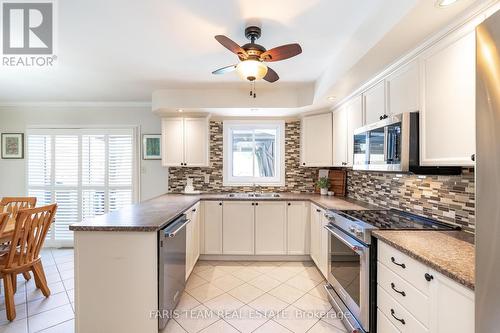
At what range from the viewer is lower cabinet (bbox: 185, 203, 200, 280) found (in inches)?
102

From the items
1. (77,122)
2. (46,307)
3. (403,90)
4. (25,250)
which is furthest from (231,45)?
(77,122)

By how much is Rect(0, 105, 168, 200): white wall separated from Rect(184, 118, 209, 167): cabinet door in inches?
26.4

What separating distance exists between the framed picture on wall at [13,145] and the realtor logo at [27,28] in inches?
92.8

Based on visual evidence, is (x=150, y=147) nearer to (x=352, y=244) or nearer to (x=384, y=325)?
(x=352, y=244)

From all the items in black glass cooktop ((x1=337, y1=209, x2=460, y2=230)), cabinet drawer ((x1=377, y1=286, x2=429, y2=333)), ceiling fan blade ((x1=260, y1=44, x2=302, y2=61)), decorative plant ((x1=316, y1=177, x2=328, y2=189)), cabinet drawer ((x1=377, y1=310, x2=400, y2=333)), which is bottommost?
cabinet drawer ((x1=377, y1=310, x2=400, y2=333))

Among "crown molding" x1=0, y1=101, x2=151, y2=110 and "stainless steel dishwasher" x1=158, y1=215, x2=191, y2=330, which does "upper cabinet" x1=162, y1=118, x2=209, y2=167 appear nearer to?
"crown molding" x1=0, y1=101, x2=151, y2=110

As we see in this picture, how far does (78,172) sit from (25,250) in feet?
6.19

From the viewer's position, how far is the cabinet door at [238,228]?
329 centimetres

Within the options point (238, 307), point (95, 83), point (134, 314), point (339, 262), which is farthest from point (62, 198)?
point (339, 262)

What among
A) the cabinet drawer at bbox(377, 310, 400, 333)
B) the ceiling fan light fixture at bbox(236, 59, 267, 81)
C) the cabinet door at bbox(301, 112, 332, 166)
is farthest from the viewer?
the cabinet door at bbox(301, 112, 332, 166)

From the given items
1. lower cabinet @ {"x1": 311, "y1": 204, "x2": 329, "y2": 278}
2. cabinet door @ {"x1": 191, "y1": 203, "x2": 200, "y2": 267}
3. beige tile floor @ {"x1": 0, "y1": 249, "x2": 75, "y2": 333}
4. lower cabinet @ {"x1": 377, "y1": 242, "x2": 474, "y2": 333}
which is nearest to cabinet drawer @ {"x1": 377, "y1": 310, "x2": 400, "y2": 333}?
lower cabinet @ {"x1": 377, "y1": 242, "x2": 474, "y2": 333}

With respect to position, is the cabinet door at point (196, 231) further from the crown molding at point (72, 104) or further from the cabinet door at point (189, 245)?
the crown molding at point (72, 104)

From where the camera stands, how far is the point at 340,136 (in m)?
3.10

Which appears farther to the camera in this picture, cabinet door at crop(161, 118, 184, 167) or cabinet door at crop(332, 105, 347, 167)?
cabinet door at crop(161, 118, 184, 167)
